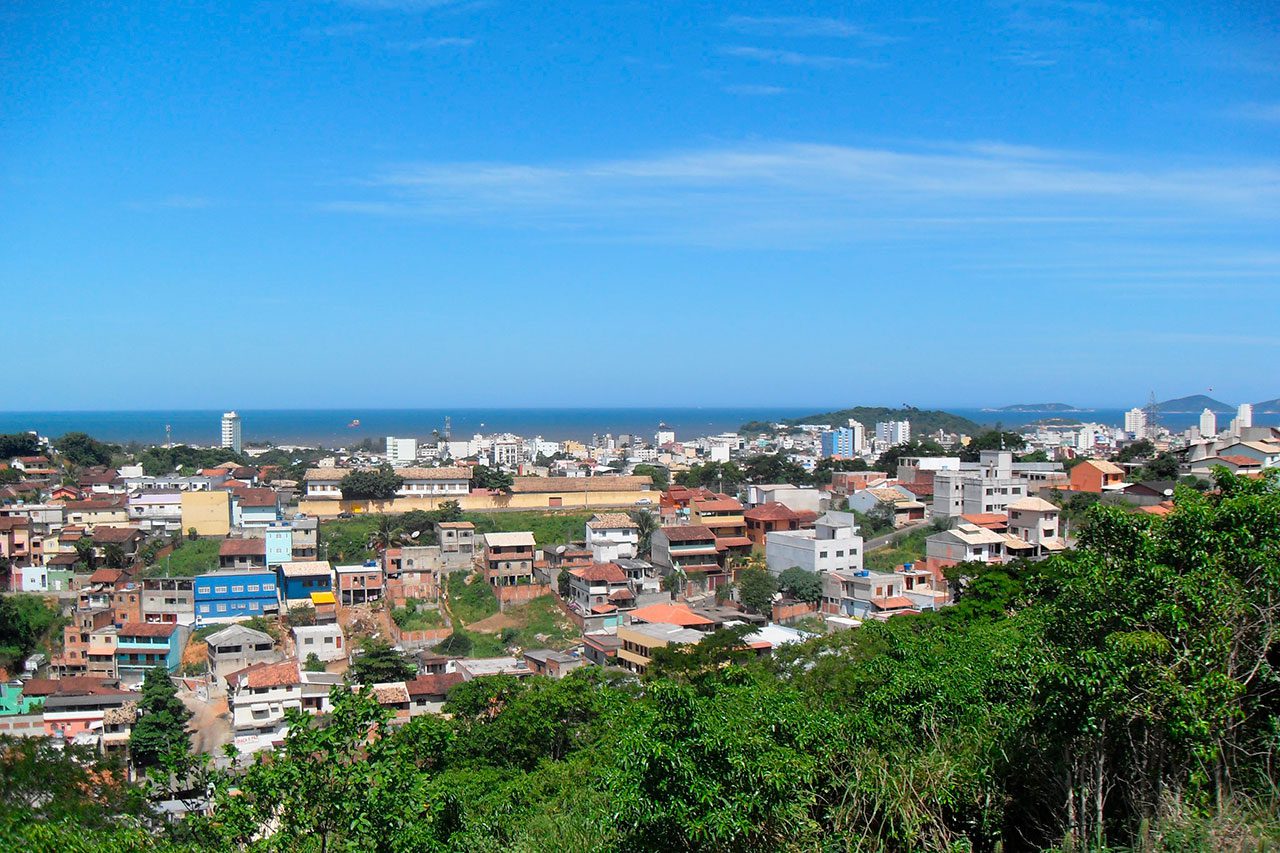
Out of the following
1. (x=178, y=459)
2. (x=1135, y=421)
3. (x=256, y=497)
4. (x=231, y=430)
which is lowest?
(x=256, y=497)

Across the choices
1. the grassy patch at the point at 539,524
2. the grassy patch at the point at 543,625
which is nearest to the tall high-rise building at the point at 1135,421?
the grassy patch at the point at 539,524

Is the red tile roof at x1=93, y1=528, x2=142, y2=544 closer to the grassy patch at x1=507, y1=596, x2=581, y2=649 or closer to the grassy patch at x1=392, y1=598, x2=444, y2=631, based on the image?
the grassy patch at x1=392, y1=598, x2=444, y2=631

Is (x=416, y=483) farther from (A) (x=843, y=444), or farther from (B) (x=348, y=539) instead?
(A) (x=843, y=444)

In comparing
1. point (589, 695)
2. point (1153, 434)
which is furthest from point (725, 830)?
point (1153, 434)

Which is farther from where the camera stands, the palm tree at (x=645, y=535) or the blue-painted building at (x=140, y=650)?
the palm tree at (x=645, y=535)

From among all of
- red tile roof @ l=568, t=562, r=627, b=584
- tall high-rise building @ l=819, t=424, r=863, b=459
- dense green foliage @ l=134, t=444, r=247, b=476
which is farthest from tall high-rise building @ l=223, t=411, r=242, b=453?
red tile roof @ l=568, t=562, r=627, b=584

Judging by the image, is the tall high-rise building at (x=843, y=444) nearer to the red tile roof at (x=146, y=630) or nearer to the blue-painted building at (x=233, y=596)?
the blue-painted building at (x=233, y=596)

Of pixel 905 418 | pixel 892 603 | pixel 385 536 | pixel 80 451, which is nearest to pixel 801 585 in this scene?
pixel 892 603
